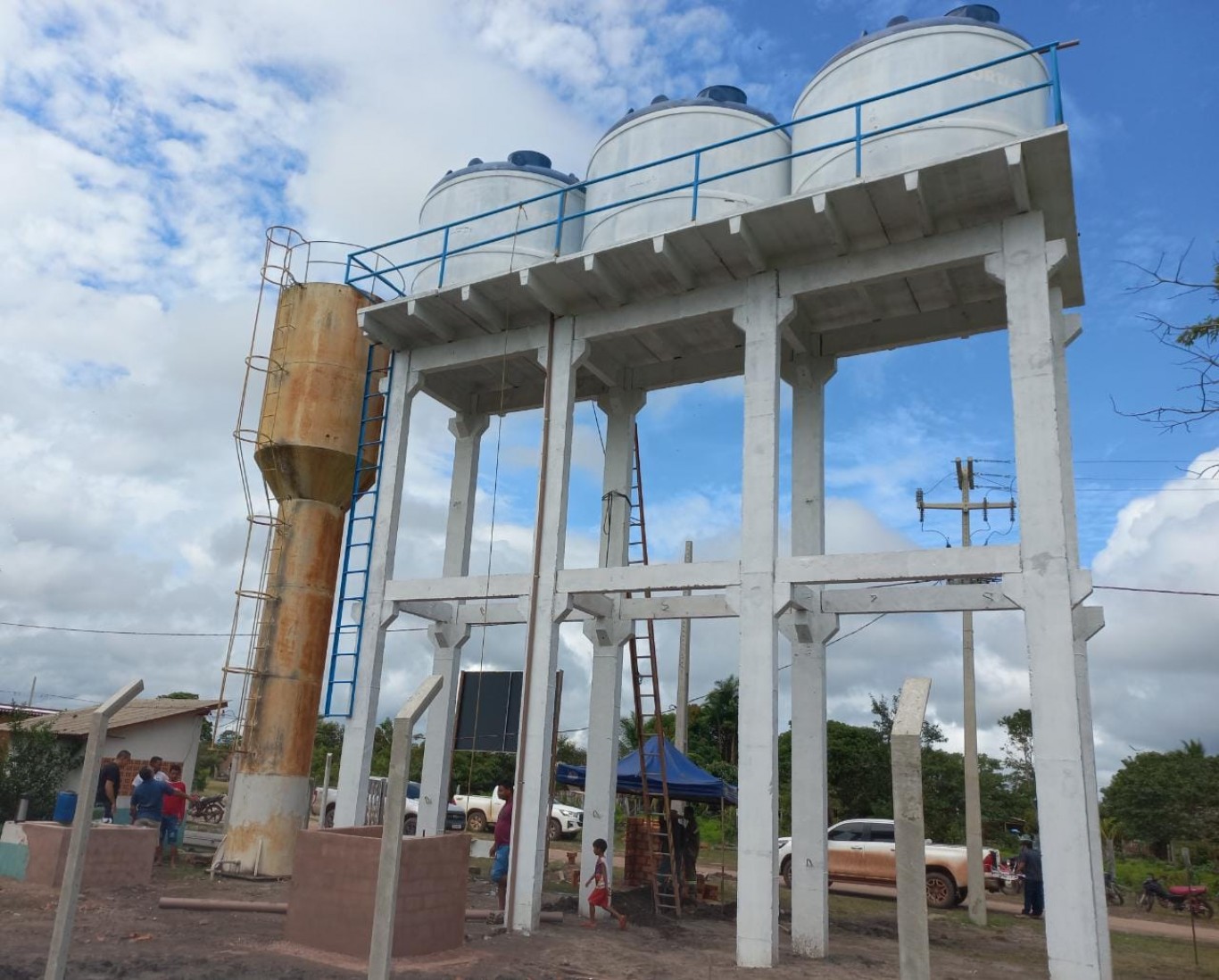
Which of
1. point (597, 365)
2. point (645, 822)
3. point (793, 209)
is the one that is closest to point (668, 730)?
point (645, 822)

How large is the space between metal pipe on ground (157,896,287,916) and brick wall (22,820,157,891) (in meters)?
1.59

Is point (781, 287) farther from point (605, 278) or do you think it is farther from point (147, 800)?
point (147, 800)

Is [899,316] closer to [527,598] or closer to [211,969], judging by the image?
[527,598]

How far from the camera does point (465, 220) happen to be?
1616 centimetres

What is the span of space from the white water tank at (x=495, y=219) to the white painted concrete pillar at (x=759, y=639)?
13.1ft

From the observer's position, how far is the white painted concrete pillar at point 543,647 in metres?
12.6

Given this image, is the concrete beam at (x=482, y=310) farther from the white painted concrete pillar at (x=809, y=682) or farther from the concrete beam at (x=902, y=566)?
the concrete beam at (x=902, y=566)

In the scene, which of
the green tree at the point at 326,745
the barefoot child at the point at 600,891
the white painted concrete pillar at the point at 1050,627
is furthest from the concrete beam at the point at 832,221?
the green tree at the point at 326,745

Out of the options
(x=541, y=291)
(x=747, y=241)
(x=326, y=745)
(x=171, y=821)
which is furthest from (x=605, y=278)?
(x=326, y=745)

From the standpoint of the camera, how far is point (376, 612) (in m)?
15.3

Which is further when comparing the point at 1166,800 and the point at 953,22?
the point at 1166,800

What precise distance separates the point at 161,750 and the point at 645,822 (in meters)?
16.5

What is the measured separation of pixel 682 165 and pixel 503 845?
33.4 ft

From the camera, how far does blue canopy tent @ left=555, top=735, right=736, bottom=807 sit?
1702 cm
